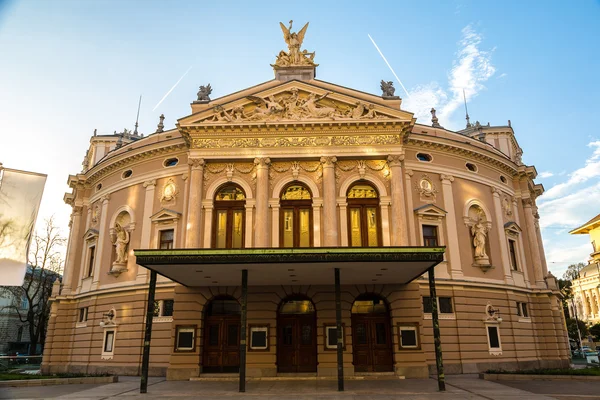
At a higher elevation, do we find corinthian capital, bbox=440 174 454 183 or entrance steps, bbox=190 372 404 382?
corinthian capital, bbox=440 174 454 183

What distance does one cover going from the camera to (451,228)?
89.1 ft

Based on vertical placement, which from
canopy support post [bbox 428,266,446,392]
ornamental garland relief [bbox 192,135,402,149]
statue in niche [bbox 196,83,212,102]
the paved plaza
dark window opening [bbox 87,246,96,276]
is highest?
statue in niche [bbox 196,83,212,102]

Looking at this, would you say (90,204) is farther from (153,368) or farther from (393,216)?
(393,216)

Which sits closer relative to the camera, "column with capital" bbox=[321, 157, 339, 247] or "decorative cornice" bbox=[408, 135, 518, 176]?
"column with capital" bbox=[321, 157, 339, 247]

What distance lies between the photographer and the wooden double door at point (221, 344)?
2311cm

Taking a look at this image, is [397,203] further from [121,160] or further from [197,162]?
[121,160]

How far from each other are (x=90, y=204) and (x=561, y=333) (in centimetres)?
3457

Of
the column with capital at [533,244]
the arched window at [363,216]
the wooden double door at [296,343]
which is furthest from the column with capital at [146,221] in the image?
the column with capital at [533,244]

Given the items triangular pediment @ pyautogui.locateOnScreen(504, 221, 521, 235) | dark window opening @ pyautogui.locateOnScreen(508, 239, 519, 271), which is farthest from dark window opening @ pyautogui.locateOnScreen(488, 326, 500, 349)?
triangular pediment @ pyautogui.locateOnScreen(504, 221, 521, 235)

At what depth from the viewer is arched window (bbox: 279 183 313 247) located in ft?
81.1

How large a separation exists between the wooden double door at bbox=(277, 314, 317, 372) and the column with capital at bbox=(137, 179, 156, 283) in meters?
9.66

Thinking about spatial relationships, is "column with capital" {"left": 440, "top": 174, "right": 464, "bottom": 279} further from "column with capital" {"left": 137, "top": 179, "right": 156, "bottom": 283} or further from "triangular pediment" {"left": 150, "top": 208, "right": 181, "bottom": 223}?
"column with capital" {"left": 137, "top": 179, "right": 156, "bottom": 283}

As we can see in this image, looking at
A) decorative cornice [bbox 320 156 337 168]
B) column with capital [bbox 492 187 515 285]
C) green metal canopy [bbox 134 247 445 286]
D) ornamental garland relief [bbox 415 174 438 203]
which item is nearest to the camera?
green metal canopy [bbox 134 247 445 286]

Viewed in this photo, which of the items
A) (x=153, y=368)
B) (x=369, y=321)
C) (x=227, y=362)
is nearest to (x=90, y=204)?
(x=153, y=368)
